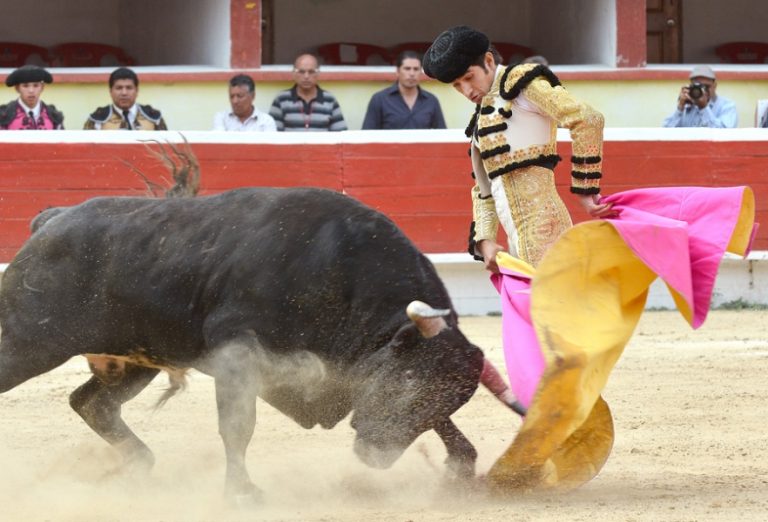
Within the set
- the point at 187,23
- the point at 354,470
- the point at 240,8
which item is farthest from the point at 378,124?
the point at 354,470

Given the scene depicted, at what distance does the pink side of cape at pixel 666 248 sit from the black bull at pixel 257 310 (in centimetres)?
14

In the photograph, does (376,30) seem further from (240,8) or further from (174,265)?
(174,265)

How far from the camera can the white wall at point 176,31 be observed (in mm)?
9047

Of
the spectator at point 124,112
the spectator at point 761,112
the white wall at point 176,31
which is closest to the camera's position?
the spectator at point 124,112

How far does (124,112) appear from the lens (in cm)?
784

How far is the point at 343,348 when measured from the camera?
3.74 m

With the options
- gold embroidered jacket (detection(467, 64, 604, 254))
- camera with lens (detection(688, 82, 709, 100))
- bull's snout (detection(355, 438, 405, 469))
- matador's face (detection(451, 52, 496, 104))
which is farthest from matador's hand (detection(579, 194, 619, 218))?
camera with lens (detection(688, 82, 709, 100))

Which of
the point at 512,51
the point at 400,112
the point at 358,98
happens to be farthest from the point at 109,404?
the point at 512,51

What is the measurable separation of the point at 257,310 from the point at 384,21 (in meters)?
8.20

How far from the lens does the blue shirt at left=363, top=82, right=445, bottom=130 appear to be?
8.14m

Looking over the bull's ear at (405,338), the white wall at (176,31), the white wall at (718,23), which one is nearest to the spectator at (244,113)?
the white wall at (176,31)

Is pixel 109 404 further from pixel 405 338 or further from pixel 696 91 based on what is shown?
pixel 696 91

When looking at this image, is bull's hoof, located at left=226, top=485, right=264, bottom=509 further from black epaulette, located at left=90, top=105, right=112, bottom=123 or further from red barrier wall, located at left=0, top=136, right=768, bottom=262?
black epaulette, located at left=90, top=105, right=112, bottom=123

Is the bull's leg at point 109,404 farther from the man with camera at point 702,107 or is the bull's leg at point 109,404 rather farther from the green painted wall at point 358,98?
the man with camera at point 702,107
